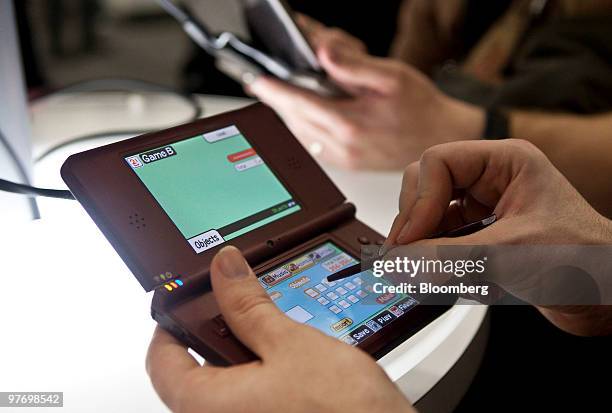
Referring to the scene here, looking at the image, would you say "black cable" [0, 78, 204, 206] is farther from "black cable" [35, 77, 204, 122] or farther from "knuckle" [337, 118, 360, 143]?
"knuckle" [337, 118, 360, 143]

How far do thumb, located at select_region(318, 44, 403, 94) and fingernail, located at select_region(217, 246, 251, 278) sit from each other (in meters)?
0.45

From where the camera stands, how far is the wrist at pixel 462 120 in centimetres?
82

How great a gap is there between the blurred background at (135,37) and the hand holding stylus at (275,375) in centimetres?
52

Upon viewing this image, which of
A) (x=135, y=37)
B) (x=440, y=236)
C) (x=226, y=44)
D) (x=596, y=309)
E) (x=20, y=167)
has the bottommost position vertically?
(x=596, y=309)

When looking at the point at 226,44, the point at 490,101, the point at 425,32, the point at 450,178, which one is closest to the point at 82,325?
the point at 450,178

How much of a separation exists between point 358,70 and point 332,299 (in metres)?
0.43

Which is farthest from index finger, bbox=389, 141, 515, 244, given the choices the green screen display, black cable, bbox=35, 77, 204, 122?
black cable, bbox=35, 77, 204, 122

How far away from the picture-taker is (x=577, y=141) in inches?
33.5

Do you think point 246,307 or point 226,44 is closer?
point 246,307

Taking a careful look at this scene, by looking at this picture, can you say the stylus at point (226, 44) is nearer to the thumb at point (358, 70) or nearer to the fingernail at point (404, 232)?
the thumb at point (358, 70)

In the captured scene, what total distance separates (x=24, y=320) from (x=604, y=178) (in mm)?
679

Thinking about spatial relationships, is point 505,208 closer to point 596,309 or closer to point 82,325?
point 596,309

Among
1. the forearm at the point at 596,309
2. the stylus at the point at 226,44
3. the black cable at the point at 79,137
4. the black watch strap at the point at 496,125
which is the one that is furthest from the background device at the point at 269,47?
the forearm at the point at 596,309

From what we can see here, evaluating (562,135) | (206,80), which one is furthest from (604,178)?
(206,80)
